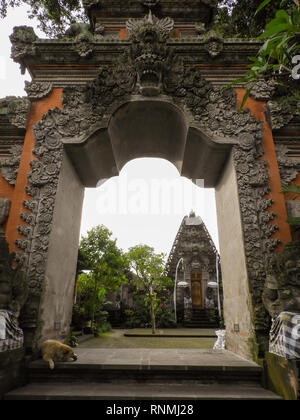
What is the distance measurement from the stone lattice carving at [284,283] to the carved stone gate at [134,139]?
31 centimetres

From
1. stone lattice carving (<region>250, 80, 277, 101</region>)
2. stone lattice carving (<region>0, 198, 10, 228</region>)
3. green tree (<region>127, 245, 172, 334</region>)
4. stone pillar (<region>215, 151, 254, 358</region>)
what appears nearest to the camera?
stone pillar (<region>215, 151, 254, 358</region>)

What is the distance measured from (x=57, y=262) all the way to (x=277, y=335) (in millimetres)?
3838

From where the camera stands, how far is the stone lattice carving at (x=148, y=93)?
4.42m

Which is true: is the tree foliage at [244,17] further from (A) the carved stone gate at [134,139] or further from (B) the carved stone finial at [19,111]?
(B) the carved stone finial at [19,111]

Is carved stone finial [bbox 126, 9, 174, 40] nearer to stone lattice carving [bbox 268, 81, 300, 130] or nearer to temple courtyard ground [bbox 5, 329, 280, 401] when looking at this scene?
stone lattice carving [bbox 268, 81, 300, 130]

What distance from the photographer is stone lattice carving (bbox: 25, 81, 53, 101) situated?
216 inches

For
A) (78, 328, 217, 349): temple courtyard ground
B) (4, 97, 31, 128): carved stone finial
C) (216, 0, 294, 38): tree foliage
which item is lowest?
(78, 328, 217, 349): temple courtyard ground

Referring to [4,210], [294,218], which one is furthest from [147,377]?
[4,210]

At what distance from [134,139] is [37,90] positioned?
2.41 meters

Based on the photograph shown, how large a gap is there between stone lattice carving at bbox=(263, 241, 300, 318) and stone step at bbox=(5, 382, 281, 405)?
42.9 inches

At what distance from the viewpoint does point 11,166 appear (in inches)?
209

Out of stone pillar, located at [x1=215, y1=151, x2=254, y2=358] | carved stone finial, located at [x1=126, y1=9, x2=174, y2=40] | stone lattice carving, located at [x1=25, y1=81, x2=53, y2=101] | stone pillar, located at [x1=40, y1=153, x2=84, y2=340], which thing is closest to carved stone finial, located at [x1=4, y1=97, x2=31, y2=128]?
stone lattice carving, located at [x1=25, y1=81, x2=53, y2=101]

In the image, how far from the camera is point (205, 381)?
A: 3.54 metres

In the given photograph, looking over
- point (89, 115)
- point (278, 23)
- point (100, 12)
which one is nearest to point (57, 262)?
point (89, 115)
